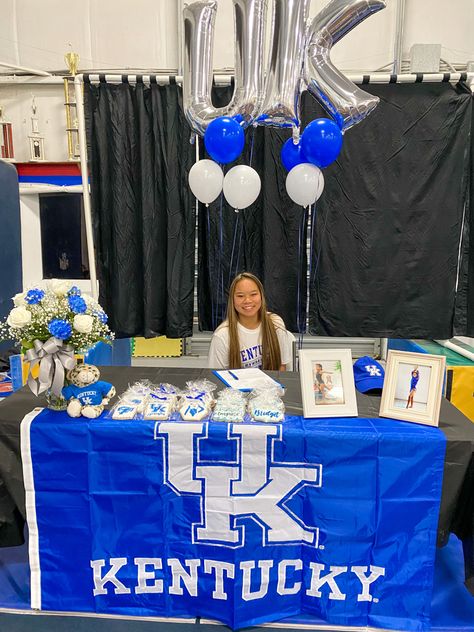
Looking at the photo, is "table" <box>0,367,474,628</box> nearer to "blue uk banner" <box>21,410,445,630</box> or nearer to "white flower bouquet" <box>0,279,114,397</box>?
Answer: "blue uk banner" <box>21,410,445,630</box>

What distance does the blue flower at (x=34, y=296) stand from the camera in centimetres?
155

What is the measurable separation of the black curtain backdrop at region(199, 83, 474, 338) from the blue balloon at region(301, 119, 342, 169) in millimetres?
994

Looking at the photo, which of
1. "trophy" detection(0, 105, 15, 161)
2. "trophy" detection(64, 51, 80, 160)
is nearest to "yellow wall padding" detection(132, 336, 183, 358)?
"trophy" detection(64, 51, 80, 160)

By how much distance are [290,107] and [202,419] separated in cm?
152

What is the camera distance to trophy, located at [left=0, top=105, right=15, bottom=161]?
391 cm

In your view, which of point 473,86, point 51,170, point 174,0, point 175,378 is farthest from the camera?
point 51,170

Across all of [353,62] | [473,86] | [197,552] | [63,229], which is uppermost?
[353,62]

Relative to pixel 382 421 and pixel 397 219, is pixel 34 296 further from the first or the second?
pixel 397 219

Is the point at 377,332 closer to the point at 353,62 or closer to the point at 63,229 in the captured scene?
the point at 353,62

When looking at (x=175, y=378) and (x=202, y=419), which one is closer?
(x=202, y=419)

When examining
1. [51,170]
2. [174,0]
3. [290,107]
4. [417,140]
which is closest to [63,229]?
[51,170]

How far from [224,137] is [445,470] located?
164cm

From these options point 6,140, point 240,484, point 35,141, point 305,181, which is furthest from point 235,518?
point 6,140

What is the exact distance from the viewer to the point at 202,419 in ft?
5.18
